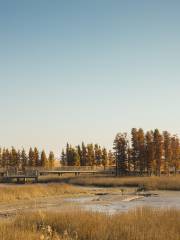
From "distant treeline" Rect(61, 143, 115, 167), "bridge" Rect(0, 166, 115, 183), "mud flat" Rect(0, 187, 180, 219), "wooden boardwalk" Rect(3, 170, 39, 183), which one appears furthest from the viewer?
"distant treeline" Rect(61, 143, 115, 167)

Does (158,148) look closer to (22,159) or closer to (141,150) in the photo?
(141,150)

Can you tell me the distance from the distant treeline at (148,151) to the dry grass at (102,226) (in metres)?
61.5

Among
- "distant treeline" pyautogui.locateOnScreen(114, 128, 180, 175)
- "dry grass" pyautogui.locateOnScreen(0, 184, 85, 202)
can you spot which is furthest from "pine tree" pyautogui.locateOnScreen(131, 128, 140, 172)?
"dry grass" pyautogui.locateOnScreen(0, 184, 85, 202)

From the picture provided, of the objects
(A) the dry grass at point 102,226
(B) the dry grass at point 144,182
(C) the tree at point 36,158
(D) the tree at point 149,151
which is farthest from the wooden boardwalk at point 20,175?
(C) the tree at point 36,158

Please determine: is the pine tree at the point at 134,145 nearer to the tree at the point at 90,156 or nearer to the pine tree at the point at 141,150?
the pine tree at the point at 141,150

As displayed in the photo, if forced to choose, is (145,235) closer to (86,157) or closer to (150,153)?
(150,153)

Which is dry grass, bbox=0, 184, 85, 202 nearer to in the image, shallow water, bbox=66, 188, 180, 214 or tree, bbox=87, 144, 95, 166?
shallow water, bbox=66, 188, 180, 214

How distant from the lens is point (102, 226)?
50.6ft

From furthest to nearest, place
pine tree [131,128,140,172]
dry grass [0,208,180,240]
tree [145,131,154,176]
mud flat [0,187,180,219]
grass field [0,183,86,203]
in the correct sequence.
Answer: pine tree [131,128,140,172] → tree [145,131,154,176] → grass field [0,183,86,203] → mud flat [0,187,180,219] → dry grass [0,208,180,240]

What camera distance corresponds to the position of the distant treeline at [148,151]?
8075cm

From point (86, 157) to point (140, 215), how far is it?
94771 mm

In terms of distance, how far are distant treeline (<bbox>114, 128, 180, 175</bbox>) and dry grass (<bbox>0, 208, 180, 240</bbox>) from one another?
202 ft

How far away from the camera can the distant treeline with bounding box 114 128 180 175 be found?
3179 inches

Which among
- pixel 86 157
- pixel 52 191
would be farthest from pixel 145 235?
pixel 86 157
